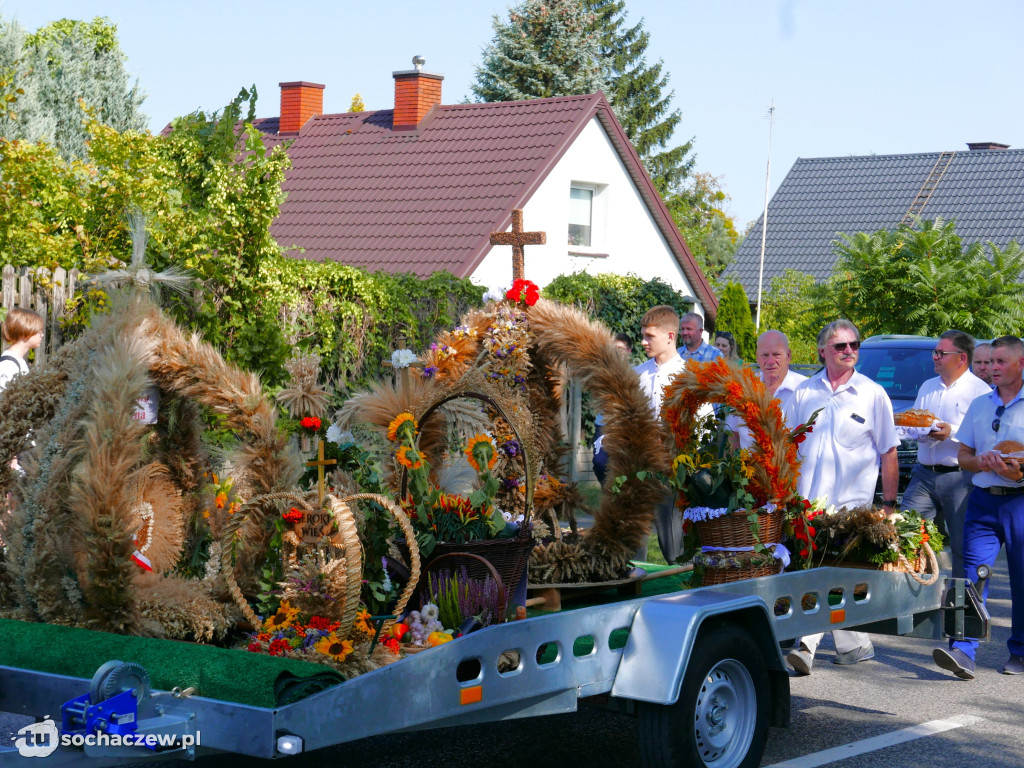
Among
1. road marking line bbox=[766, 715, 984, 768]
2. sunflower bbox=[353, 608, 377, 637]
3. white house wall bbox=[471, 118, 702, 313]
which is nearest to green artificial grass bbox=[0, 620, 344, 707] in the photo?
sunflower bbox=[353, 608, 377, 637]

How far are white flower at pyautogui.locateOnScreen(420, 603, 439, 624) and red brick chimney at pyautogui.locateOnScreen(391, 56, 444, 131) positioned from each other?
762 inches

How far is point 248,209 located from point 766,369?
14.7 feet

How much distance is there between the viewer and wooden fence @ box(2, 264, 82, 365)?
9672 mm

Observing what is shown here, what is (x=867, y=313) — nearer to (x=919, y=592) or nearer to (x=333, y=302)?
(x=333, y=302)

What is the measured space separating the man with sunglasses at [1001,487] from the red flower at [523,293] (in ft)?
8.75

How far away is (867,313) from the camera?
21.6m

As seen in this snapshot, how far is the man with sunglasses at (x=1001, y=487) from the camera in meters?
6.91

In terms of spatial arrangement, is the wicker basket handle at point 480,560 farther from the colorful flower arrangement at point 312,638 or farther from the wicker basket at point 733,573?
the wicker basket at point 733,573

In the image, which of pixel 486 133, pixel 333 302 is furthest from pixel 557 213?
pixel 333 302

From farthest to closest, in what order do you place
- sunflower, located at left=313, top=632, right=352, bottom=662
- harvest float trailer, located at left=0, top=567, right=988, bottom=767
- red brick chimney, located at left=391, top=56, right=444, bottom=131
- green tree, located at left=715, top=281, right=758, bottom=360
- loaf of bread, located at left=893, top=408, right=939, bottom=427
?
green tree, located at left=715, top=281, right=758, bottom=360
red brick chimney, located at left=391, top=56, right=444, bottom=131
loaf of bread, located at left=893, top=408, right=939, bottom=427
sunflower, located at left=313, top=632, right=352, bottom=662
harvest float trailer, located at left=0, top=567, right=988, bottom=767

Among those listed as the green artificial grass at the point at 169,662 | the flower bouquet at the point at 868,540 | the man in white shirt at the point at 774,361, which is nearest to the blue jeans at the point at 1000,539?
the flower bouquet at the point at 868,540

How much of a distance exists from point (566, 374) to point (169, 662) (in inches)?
132

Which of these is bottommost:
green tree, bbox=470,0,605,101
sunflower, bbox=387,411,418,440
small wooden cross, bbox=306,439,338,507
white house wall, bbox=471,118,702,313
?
small wooden cross, bbox=306,439,338,507

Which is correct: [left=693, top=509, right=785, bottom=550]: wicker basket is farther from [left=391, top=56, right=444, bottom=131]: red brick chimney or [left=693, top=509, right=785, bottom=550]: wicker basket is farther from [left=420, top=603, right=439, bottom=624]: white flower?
[left=391, top=56, right=444, bottom=131]: red brick chimney
